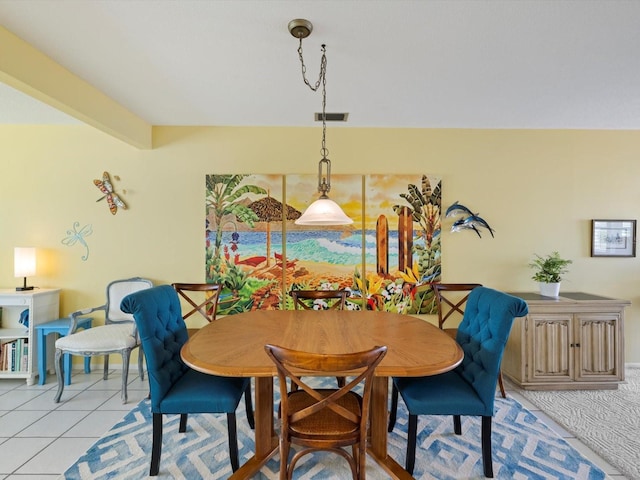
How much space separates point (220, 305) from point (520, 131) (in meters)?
3.63

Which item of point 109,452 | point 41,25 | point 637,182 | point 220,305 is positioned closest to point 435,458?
point 109,452

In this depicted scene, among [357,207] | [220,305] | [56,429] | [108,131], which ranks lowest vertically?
[56,429]

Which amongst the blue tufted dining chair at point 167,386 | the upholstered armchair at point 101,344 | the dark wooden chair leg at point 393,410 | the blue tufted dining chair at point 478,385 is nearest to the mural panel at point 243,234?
the upholstered armchair at point 101,344

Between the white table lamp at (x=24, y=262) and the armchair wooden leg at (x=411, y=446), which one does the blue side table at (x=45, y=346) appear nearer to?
the white table lamp at (x=24, y=262)

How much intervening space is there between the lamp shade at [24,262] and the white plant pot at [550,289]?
4927 mm

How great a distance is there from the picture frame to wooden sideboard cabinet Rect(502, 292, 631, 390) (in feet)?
2.42

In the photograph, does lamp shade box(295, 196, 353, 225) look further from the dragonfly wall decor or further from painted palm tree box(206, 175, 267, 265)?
the dragonfly wall decor

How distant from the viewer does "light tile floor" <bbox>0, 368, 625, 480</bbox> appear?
185cm

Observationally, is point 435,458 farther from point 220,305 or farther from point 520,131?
point 520,131

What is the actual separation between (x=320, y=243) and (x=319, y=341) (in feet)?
5.21

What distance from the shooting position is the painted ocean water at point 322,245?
10.5 ft

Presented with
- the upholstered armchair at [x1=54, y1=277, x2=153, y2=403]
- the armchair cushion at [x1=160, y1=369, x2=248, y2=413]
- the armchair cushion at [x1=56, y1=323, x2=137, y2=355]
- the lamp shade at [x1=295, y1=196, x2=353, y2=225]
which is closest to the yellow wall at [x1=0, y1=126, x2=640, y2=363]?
the upholstered armchair at [x1=54, y1=277, x2=153, y2=403]

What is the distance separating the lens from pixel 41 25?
170 cm

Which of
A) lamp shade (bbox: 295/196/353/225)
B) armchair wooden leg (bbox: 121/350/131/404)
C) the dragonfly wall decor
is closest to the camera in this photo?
lamp shade (bbox: 295/196/353/225)
